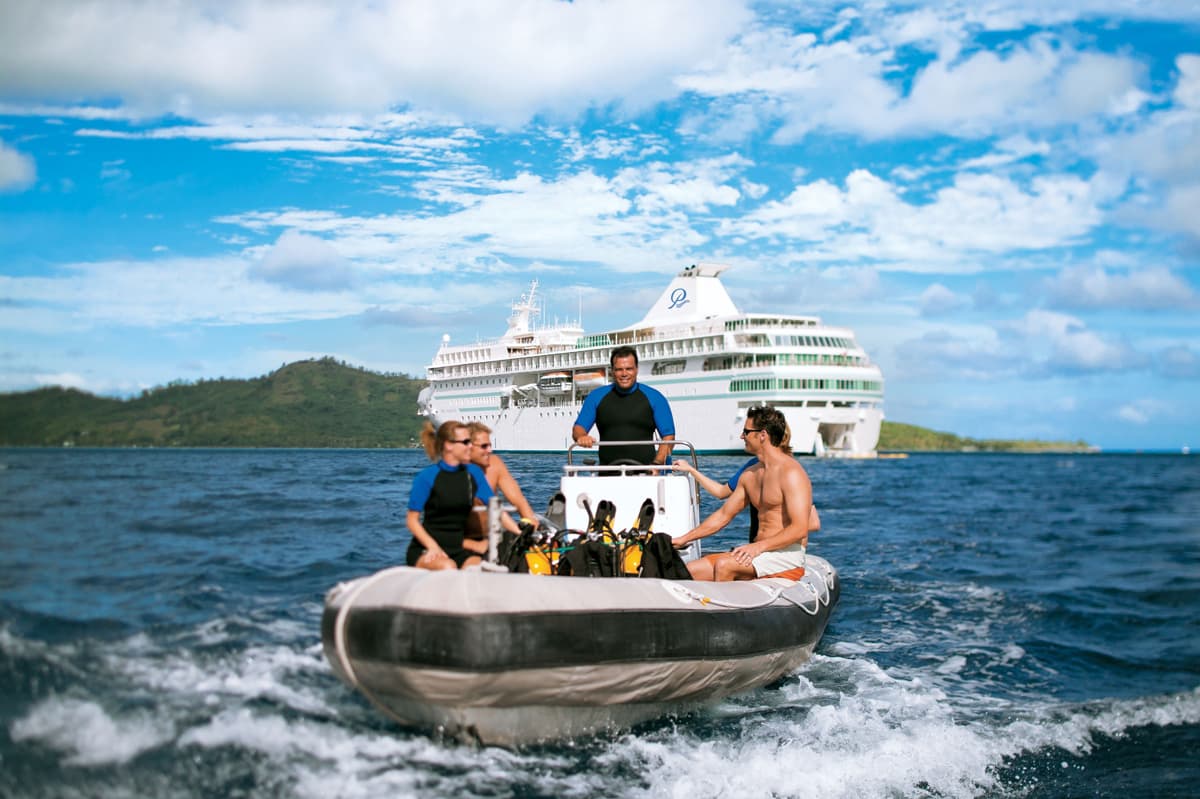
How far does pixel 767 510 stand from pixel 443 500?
2.97 meters

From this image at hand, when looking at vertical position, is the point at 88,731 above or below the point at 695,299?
below

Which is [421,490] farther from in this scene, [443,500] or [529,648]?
[529,648]

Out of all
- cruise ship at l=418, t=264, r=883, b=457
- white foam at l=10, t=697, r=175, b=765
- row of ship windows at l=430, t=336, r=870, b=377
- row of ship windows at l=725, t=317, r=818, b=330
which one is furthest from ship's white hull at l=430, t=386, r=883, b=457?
white foam at l=10, t=697, r=175, b=765

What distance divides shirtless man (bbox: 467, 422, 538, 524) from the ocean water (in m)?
1.57

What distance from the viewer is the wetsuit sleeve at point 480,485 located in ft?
19.8

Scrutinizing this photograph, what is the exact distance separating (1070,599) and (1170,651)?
2850mm

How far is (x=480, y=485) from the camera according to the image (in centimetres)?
609

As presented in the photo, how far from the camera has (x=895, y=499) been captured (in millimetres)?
28344

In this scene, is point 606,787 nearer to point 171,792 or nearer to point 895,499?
point 171,792

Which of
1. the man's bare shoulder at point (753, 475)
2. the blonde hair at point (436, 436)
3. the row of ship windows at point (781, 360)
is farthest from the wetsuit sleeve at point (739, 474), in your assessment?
the row of ship windows at point (781, 360)

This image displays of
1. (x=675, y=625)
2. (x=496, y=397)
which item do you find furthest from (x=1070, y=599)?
(x=496, y=397)

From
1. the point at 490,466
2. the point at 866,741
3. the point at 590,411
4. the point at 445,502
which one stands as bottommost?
the point at 866,741

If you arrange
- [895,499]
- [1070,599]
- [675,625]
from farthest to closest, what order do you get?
[895,499] < [1070,599] < [675,625]

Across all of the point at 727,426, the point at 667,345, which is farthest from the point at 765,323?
the point at 727,426
